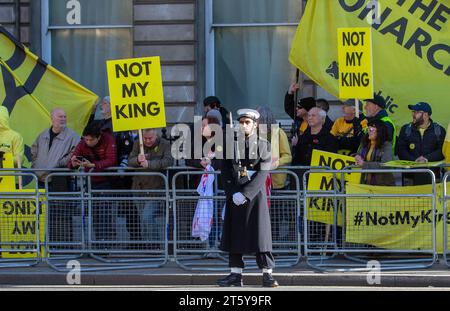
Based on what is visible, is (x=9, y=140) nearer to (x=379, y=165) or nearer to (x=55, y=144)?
(x=55, y=144)

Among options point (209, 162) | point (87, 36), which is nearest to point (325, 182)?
point (209, 162)

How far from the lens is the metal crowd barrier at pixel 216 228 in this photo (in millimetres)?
13617

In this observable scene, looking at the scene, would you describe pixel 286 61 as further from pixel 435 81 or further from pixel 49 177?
pixel 49 177

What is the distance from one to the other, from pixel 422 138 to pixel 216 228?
9.09ft

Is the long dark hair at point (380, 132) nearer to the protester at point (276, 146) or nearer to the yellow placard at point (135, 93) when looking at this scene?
the protester at point (276, 146)

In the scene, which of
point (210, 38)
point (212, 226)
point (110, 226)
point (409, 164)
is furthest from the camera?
point (210, 38)

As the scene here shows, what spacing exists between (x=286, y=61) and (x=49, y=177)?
245 inches

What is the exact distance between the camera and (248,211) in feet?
40.8

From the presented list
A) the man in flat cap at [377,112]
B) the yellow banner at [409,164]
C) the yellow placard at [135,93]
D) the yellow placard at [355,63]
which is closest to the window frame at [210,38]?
the yellow placard at [355,63]

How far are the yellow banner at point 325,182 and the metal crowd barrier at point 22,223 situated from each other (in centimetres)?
319

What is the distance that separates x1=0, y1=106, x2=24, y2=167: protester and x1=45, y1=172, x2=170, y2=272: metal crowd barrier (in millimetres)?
1032

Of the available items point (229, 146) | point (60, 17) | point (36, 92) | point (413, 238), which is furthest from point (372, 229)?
point (60, 17)

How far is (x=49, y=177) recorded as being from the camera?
13.8 m

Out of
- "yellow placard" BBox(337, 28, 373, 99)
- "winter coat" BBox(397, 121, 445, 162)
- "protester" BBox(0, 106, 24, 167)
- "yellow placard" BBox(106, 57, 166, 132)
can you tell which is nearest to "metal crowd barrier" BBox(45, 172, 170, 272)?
"yellow placard" BBox(106, 57, 166, 132)
